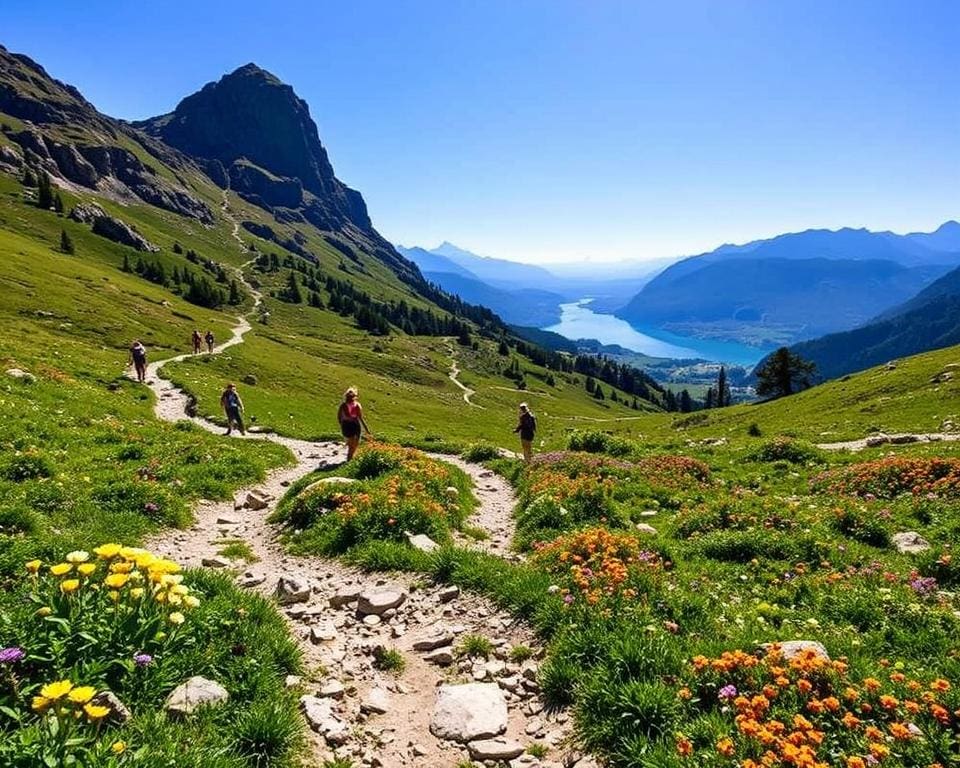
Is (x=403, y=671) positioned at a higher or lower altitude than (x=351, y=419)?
lower

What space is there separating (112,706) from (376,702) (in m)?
3.18

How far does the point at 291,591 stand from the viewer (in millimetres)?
10469

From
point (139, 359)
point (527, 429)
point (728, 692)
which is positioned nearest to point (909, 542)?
point (728, 692)

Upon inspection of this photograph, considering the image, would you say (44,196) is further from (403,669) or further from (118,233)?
(403,669)

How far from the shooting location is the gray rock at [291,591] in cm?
1037

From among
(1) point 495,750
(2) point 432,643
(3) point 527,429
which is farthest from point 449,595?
(3) point 527,429

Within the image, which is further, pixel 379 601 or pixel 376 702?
pixel 379 601

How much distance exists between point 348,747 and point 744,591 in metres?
7.21

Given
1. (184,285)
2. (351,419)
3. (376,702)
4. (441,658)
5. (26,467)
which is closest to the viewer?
(376,702)

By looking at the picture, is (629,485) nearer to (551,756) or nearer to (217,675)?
(551,756)

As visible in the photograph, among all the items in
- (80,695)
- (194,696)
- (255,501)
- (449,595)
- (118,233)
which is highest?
(118,233)

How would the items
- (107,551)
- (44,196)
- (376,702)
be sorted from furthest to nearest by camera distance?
(44,196) < (376,702) < (107,551)

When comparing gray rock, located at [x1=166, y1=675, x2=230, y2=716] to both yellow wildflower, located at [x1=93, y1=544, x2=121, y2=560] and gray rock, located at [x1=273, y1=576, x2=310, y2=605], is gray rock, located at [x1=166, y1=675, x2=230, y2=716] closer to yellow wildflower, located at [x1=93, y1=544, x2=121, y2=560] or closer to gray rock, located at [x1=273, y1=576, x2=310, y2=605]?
yellow wildflower, located at [x1=93, y1=544, x2=121, y2=560]

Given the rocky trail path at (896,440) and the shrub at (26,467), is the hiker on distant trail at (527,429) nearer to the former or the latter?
the rocky trail path at (896,440)
